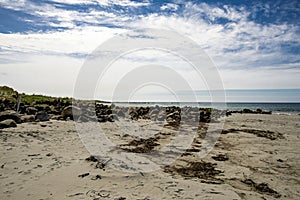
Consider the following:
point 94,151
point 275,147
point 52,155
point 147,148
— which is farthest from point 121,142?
point 275,147

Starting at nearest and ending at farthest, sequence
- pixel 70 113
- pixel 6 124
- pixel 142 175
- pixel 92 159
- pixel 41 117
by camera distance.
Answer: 1. pixel 142 175
2. pixel 92 159
3. pixel 6 124
4. pixel 41 117
5. pixel 70 113

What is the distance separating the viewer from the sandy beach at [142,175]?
527cm

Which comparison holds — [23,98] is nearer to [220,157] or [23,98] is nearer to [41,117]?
[41,117]

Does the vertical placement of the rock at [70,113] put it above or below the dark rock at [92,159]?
above

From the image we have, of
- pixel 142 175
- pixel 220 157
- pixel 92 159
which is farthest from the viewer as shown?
pixel 220 157

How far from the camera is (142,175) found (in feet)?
20.9

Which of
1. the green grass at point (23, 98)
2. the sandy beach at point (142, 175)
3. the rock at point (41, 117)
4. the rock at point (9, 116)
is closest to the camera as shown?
the sandy beach at point (142, 175)

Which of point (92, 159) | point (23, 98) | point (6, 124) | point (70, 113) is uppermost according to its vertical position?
point (23, 98)

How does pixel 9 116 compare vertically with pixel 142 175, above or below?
above

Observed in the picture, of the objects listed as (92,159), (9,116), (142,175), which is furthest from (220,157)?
(9,116)

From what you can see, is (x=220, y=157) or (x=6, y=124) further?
(x=6, y=124)

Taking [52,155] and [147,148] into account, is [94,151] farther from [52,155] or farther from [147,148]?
[147,148]

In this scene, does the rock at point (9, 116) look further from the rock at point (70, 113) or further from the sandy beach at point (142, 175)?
the rock at point (70, 113)

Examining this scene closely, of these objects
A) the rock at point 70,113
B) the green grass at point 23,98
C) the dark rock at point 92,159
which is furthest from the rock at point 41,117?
the green grass at point 23,98
